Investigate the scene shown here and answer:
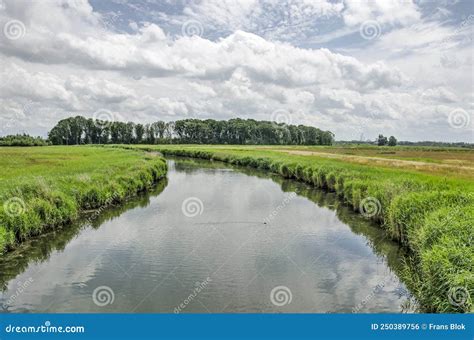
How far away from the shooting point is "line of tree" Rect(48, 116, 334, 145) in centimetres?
13762

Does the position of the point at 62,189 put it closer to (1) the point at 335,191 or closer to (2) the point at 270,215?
(2) the point at 270,215

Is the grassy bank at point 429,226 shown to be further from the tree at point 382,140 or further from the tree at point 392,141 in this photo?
the tree at point 382,140

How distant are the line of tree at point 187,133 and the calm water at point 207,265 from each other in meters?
123

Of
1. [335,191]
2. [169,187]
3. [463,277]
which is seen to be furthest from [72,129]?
[463,277]

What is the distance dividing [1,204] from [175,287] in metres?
8.68

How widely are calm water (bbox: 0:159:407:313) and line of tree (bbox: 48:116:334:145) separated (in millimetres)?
122641

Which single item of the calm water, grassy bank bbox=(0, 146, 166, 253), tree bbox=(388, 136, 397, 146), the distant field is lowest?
the calm water

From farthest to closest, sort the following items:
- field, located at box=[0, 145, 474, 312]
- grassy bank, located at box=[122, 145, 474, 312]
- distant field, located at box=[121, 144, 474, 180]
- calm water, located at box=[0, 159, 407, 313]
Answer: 1. distant field, located at box=[121, 144, 474, 180]
2. calm water, located at box=[0, 159, 407, 313]
3. field, located at box=[0, 145, 474, 312]
4. grassy bank, located at box=[122, 145, 474, 312]

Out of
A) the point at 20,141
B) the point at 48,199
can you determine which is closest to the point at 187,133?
the point at 20,141

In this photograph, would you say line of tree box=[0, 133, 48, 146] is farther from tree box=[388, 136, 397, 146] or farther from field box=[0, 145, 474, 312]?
tree box=[388, 136, 397, 146]

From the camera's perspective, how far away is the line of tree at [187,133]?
137625 millimetres

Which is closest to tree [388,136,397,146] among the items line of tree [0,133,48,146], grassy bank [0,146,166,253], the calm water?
line of tree [0,133,48,146]

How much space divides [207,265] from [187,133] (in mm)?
143182

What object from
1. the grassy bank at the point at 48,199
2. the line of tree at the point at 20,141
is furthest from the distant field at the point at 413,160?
the line of tree at the point at 20,141
